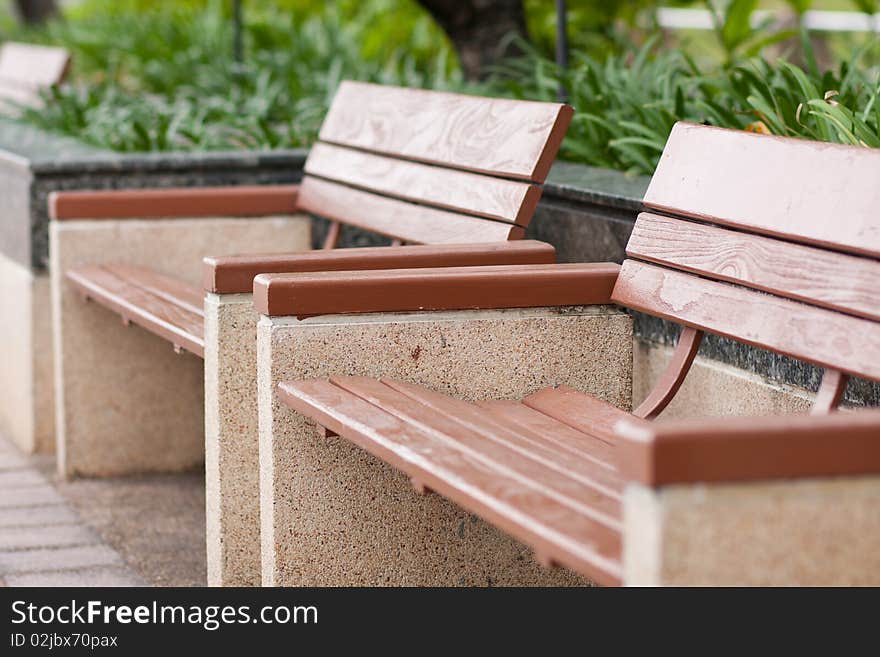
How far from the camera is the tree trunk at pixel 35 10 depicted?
16.7m

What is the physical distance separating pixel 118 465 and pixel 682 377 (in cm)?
237

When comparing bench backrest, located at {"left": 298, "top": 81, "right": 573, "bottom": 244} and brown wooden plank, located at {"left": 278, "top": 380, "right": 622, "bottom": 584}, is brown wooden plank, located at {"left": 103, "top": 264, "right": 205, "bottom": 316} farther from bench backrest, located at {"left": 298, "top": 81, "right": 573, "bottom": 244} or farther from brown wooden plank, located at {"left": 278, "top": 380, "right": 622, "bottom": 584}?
brown wooden plank, located at {"left": 278, "top": 380, "right": 622, "bottom": 584}

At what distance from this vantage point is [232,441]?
3.79 meters

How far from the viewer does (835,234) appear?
2887 millimetres

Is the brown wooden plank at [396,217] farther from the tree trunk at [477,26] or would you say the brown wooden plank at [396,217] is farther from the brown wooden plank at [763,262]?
the tree trunk at [477,26]

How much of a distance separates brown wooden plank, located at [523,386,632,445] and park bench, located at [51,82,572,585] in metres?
0.41

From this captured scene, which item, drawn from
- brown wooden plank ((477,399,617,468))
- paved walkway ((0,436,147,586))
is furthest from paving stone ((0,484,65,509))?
brown wooden plank ((477,399,617,468))

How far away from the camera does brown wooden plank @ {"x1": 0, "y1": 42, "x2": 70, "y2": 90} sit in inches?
315

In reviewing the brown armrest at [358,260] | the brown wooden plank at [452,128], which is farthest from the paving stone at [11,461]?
the brown armrest at [358,260]

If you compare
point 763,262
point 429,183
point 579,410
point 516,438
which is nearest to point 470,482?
point 516,438

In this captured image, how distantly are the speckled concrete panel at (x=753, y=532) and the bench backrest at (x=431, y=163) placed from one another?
5.98ft

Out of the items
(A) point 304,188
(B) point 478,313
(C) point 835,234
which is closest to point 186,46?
(A) point 304,188

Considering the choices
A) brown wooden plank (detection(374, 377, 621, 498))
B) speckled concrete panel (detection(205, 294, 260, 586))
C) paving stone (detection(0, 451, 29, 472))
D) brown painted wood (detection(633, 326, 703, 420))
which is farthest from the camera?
paving stone (detection(0, 451, 29, 472))

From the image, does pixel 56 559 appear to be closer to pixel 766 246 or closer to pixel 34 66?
pixel 766 246
